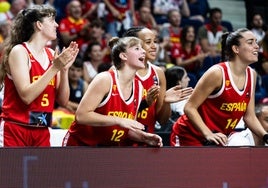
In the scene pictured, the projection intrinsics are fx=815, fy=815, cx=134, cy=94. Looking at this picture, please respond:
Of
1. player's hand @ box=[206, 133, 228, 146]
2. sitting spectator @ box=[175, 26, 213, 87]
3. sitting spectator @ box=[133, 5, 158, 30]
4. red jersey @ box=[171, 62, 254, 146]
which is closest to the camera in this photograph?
player's hand @ box=[206, 133, 228, 146]

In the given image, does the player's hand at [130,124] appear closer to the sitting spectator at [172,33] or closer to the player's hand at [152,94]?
the player's hand at [152,94]

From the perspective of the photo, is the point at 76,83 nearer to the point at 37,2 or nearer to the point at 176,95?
the point at 37,2

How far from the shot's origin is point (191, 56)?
1109cm

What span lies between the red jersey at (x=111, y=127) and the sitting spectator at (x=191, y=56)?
4956mm

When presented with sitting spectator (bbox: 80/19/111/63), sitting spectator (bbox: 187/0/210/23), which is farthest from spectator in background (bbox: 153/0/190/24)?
sitting spectator (bbox: 80/19/111/63)

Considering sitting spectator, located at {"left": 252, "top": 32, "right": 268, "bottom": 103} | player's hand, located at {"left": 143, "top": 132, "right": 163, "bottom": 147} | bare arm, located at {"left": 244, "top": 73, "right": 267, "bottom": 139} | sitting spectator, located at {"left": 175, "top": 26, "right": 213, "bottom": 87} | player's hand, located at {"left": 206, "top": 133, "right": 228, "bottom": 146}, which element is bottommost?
sitting spectator, located at {"left": 252, "top": 32, "right": 268, "bottom": 103}

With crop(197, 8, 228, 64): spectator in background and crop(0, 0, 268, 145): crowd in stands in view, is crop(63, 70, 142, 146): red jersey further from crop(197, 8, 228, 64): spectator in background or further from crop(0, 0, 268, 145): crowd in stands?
crop(197, 8, 228, 64): spectator in background

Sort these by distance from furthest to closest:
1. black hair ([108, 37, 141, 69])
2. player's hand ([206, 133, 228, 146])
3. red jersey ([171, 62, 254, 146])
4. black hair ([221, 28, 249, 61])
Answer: black hair ([221, 28, 249, 61])
red jersey ([171, 62, 254, 146])
black hair ([108, 37, 141, 69])
player's hand ([206, 133, 228, 146])

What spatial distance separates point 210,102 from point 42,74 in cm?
133

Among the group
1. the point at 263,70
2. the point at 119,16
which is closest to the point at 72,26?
the point at 119,16

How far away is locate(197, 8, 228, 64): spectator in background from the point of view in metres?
11.5

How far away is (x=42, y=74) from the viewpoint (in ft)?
18.7

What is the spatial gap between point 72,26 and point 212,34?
2.20 meters

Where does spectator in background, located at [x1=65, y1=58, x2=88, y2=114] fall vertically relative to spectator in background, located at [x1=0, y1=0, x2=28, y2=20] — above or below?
below
